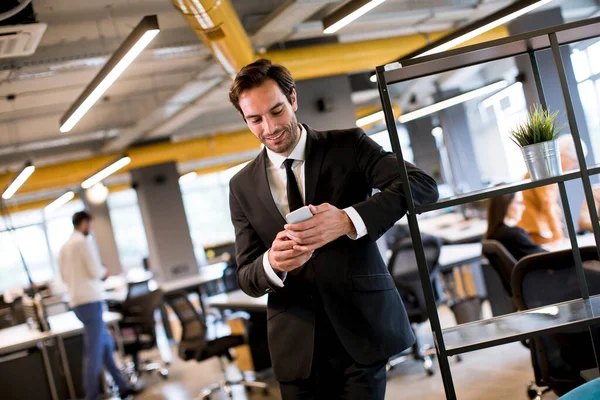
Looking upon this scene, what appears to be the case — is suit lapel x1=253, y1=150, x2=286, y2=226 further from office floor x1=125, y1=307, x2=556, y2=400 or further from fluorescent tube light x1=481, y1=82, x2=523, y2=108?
fluorescent tube light x1=481, y1=82, x2=523, y2=108

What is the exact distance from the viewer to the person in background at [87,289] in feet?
23.4

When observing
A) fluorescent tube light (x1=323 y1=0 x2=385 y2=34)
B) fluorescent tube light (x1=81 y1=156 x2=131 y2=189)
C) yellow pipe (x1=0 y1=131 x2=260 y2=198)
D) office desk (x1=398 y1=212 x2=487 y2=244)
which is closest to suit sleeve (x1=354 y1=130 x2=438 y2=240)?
fluorescent tube light (x1=323 y1=0 x2=385 y2=34)

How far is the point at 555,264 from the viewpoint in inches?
131

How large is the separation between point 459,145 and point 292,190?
16041mm

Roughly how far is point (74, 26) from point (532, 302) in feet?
19.0

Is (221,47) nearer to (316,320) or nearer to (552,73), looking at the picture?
(316,320)

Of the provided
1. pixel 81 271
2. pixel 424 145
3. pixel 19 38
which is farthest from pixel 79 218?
pixel 424 145

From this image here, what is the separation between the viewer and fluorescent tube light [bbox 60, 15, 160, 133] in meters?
4.91

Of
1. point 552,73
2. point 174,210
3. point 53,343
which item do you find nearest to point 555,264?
point 53,343

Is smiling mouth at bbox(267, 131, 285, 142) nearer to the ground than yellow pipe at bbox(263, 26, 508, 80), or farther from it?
nearer to the ground

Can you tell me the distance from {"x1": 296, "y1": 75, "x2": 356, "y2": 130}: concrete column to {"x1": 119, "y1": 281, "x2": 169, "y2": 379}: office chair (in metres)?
3.17

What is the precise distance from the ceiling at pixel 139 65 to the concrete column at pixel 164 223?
97 centimetres

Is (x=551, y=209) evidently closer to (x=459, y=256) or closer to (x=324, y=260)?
(x=459, y=256)

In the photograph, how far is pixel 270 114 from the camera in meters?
2.09
